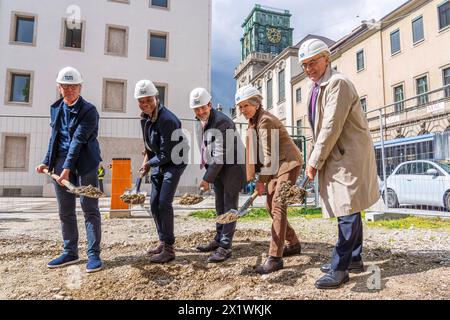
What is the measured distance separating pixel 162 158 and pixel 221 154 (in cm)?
63

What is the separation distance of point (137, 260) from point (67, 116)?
5.58 ft

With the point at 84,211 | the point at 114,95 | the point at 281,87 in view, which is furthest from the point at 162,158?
the point at 281,87

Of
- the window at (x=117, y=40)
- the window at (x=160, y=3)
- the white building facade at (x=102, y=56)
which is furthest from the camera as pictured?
the window at (x=160, y=3)

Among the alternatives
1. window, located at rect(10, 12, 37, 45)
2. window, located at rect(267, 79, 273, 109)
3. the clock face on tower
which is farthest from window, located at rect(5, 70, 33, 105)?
the clock face on tower

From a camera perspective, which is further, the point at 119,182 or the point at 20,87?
the point at 20,87

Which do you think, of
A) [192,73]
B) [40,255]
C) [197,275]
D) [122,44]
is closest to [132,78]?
[122,44]

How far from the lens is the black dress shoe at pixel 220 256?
137 inches

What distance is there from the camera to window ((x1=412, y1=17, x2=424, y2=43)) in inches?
846

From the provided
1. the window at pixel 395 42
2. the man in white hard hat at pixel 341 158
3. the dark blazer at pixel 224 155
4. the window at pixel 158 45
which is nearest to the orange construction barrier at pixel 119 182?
the dark blazer at pixel 224 155

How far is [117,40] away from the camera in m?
20.4

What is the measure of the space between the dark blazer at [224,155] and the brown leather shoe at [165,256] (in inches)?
33.3

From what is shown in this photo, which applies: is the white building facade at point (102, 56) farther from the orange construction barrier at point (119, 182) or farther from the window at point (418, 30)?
the window at point (418, 30)

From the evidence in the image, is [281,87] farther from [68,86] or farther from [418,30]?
[68,86]

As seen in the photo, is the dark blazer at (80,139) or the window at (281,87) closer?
the dark blazer at (80,139)
